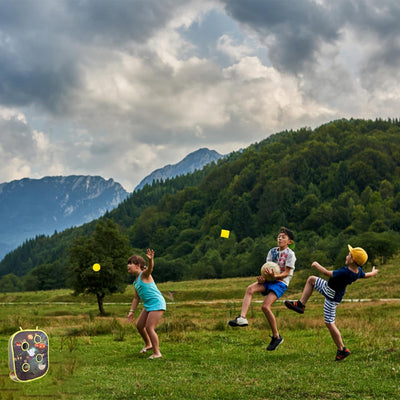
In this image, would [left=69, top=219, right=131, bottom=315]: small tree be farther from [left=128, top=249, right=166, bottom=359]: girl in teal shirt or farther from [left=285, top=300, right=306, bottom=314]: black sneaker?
[left=285, top=300, right=306, bottom=314]: black sneaker

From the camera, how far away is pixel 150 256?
10828mm

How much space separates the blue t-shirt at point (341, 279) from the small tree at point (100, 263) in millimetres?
36212

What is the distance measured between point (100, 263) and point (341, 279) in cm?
3692

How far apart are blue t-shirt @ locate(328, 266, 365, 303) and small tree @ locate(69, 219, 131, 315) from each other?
3621cm

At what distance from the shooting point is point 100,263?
4475 cm

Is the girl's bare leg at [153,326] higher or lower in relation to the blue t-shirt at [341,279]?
lower

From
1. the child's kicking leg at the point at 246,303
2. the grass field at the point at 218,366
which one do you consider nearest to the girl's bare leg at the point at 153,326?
the grass field at the point at 218,366

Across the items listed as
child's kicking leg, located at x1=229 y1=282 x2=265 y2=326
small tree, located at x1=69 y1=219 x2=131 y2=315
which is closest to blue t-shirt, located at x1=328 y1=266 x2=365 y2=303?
child's kicking leg, located at x1=229 y1=282 x2=265 y2=326

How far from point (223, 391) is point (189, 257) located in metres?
158

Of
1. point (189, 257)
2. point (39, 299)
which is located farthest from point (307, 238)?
point (39, 299)

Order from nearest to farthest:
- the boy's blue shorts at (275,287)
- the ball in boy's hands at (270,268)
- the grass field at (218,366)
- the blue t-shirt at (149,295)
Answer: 1. the grass field at (218,366)
2. the ball in boy's hands at (270,268)
3. the boy's blue shorts at (275,287)
4. the blue t-shirt at (149,295)

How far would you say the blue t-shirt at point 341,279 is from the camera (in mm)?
10406

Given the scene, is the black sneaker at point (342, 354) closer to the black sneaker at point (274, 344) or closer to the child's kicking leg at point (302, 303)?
the child's kicking leg at point (302, 303)

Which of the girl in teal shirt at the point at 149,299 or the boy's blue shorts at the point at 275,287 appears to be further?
the girl in teal shirt at the point at 149,299
